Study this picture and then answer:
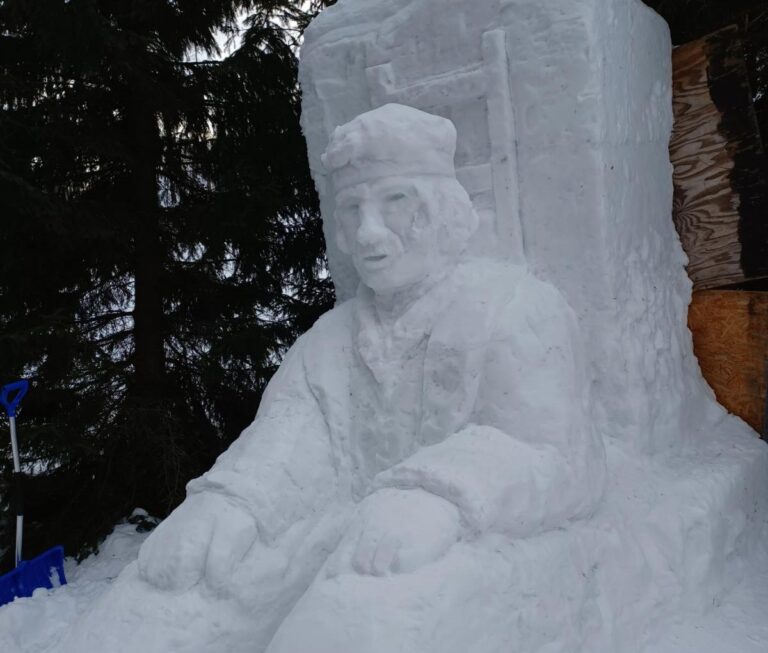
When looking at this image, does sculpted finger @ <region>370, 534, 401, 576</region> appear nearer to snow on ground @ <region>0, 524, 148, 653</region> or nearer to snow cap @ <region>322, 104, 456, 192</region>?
snow cap @ <region>322, 104, 456, 192</region>

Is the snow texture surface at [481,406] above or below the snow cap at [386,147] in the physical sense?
below

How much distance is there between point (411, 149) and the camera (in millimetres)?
2242

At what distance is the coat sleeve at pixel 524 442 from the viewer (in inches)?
72.8

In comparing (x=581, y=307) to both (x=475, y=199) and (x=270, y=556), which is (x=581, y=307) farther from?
(x=270, y=556)

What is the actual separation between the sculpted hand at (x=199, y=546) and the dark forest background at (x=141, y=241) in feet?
8.64

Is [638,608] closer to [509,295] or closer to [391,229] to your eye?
[509,295]

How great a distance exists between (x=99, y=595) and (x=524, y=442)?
1.33 meters

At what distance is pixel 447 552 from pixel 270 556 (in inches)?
22.6

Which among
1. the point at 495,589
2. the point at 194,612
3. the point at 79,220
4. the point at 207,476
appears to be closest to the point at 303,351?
the point at 207,476

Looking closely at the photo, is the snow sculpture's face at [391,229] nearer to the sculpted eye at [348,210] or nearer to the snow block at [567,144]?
the sculpted eye at [348,210]

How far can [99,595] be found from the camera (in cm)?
225

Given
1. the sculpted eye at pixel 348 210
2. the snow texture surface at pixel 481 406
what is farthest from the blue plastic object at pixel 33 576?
the sculpted eye at pixel 348 210

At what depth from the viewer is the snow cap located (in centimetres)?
220

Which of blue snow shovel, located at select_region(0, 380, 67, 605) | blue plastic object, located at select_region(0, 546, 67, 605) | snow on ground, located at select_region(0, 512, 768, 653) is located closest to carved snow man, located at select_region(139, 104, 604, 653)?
snow on ground, located at select_region(0, 512, 768, 653)
